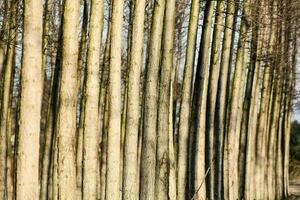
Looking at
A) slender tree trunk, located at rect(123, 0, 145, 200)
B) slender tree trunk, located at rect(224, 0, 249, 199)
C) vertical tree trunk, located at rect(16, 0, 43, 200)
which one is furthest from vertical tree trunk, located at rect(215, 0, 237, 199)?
vertical tree trunk, located at rect(16, 0, 43, 200)

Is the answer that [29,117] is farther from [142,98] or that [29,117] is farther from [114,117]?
[142,98]

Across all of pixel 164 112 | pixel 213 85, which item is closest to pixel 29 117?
pixel 164 112

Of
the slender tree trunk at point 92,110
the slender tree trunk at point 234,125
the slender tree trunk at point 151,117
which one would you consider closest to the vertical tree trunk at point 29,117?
the slender tree trunk at point 92,110

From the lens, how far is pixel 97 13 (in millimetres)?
10820

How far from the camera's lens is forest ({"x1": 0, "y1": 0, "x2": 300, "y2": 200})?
9016 millimetres

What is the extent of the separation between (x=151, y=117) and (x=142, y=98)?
1316mm

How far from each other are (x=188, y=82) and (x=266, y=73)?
10.1 metres

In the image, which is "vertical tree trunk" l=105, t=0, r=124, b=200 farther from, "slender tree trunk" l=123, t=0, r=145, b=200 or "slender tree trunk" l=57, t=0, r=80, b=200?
"slender tree trunk" l=57, t=0, r=80, b=200

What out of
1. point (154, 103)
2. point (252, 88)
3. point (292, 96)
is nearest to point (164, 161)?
point (154, 103)

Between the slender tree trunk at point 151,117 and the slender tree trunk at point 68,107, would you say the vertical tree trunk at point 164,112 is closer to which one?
the slender tree trunk at point 151,117

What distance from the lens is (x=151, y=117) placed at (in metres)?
11.6

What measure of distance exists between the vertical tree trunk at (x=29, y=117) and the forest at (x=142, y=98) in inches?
0.5

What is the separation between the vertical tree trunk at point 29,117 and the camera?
316 inches

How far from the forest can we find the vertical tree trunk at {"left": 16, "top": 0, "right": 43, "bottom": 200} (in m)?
0.01
